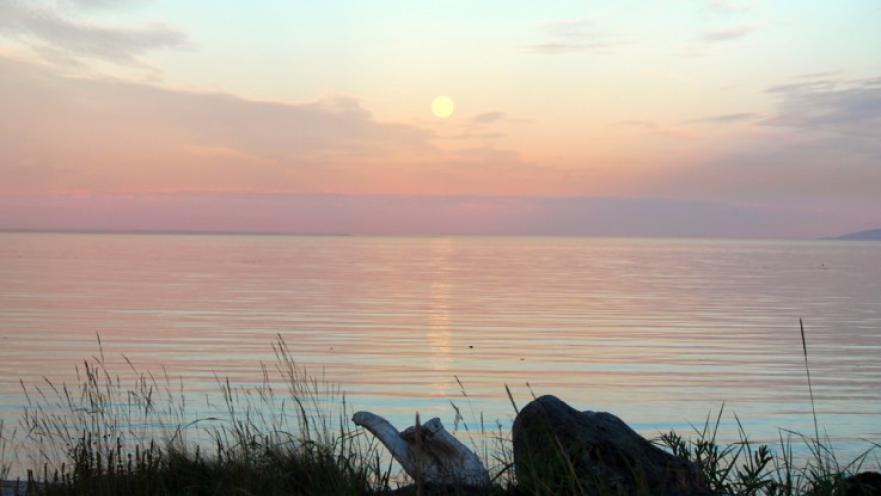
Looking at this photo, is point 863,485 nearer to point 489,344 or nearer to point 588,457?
point 588,457

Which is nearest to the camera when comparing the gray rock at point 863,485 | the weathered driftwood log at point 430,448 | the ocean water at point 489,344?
the gray rock at point 863,485

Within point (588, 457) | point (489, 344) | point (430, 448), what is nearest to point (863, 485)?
point (588, 457)

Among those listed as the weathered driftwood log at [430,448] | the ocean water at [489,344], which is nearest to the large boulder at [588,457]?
the weathered driftwood log at [430,448]

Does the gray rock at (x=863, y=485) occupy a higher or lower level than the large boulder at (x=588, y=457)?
lower

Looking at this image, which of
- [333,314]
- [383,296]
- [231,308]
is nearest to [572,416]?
[333,314]

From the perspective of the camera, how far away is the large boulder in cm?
619

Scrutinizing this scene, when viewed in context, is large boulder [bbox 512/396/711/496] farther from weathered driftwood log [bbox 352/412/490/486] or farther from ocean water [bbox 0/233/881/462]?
ocean water [bbox 0/233/881/462]

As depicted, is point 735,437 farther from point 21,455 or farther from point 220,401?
point 21,455

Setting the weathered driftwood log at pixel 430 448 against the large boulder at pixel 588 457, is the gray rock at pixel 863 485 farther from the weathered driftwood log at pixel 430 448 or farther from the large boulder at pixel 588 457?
the weathered driftwood log at pixel 430 448

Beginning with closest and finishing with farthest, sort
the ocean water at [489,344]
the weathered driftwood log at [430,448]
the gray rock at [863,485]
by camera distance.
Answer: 1. the gray rock at [863,485]
2. the weathered driftwood log at [430,448]
3. the ocean water at [489,344]

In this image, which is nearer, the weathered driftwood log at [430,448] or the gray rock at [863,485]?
the gray rock at [863,485]

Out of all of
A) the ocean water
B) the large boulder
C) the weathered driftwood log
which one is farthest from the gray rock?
the ocean water

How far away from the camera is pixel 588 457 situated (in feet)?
21.8

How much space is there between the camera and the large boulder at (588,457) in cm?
619
